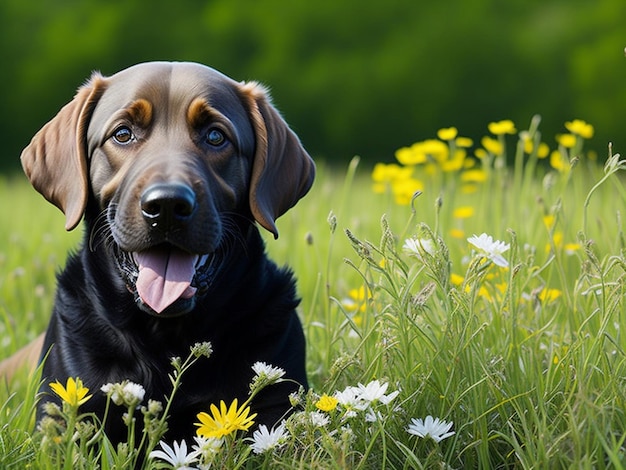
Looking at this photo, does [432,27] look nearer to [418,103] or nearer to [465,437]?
[418,103]

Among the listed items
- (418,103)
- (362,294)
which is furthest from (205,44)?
(362,294)

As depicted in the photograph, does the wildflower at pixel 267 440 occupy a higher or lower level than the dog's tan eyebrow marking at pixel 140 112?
lower

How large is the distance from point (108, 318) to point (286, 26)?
261 inches

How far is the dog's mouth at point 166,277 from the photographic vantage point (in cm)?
288

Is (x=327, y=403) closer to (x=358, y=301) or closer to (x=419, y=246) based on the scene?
(x=419, y=246)

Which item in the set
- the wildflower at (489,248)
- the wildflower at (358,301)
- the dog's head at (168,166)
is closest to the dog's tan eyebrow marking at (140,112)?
the dog's head at (168,166)

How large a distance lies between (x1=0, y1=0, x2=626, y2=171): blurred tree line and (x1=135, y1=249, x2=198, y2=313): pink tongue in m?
6.31

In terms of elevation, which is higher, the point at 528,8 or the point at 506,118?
the point at 528,8

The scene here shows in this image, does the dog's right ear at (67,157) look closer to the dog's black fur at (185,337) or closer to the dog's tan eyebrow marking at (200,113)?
the dog's black fur at (185,337)

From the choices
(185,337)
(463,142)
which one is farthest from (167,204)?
(463,142)

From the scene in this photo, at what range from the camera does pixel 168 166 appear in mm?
2871

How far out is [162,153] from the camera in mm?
2982

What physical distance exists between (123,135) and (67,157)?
23 centimetres

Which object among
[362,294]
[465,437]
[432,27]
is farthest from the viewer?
[432,27]
